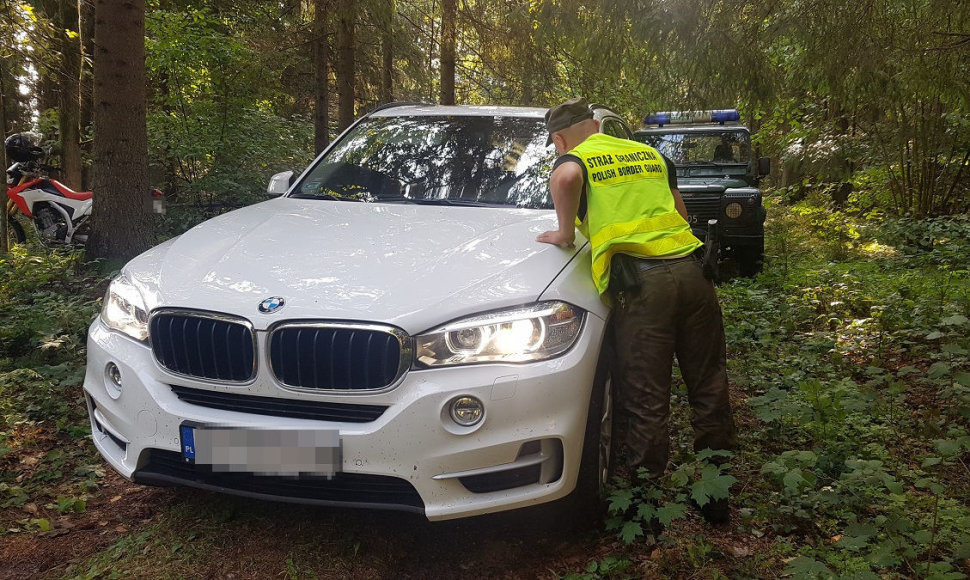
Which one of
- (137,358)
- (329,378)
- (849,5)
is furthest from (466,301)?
(849,5)

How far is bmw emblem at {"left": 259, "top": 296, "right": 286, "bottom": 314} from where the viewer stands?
9.12ft

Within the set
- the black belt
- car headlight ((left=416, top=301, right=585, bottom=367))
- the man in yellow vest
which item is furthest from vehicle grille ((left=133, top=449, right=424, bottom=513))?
the black belt

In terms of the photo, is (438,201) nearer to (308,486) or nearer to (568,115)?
(568,115)

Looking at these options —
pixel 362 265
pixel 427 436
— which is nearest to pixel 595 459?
pixel 427 436

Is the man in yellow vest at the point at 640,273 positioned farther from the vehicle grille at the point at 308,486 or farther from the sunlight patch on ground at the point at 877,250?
the sunlight patch on ground at the point at 877,250

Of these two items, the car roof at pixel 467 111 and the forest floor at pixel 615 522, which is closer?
the forest floor at pixel 615 522

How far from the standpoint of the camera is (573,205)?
10.5ft

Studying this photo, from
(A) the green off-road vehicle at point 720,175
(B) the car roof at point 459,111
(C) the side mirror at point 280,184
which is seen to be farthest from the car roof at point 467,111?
(A) the green off-road vehicle at point 720,175

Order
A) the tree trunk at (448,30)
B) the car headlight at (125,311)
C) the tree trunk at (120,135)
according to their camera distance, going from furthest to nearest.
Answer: the tree trunk at (448,30) → the tree trunk at (120,135) → the car headlight at (125,311)

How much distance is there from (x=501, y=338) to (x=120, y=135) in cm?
532

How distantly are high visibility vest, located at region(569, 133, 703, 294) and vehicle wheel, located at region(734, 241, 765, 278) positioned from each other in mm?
5943

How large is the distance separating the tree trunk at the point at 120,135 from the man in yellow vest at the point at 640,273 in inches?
194

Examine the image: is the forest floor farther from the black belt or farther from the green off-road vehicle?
the green off-road vehicle

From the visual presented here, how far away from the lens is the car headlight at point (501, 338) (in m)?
2.69
